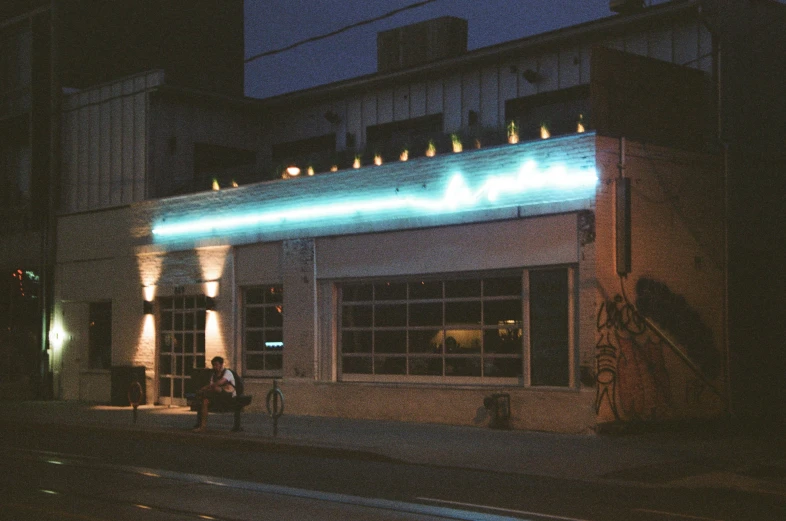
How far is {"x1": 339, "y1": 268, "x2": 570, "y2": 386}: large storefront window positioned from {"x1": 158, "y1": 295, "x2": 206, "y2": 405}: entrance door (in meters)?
4.77

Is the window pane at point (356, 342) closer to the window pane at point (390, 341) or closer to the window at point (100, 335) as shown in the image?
the window pane at point (390, 341)

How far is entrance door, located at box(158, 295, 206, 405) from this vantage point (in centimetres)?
2525

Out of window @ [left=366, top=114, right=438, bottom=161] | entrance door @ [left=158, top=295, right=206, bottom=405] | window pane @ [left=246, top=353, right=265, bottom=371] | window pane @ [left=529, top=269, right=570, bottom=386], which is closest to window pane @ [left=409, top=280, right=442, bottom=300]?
window pane @ [left=529, top=269, right=570, bottom=386]

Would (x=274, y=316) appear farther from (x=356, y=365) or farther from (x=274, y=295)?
(x=356, y=365)

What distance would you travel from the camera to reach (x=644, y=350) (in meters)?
18.2

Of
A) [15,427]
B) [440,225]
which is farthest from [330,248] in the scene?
[15,427]

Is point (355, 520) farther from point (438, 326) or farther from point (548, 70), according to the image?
point (548, 70)

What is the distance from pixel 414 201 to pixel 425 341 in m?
2.87

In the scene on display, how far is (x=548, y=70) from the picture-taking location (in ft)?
74.2

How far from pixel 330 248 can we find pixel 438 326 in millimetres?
3270

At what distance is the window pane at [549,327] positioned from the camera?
18.4 m

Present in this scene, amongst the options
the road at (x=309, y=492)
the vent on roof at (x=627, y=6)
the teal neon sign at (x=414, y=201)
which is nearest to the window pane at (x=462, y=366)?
the teal neon sign at (x=414, y=201)

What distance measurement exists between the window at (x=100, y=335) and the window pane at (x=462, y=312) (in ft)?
38.1

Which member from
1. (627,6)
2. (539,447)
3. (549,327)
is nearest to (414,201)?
(549,327)
